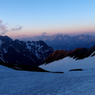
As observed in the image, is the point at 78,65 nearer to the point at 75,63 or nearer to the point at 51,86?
the point at 75,63

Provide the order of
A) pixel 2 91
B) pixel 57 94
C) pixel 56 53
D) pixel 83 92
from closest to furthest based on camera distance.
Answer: pixel 83 92 → pixel 57 94 → pixel 2 91 → pixel 56 53

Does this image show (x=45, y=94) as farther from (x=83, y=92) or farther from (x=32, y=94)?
(x=83, y=92)

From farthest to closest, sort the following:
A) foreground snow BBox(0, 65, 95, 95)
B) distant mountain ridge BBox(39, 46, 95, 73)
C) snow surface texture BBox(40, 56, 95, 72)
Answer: distant mountain ridge BBox(39, 46, 95, 73), snow surface texture BBox(40, 56, 95, 72), foreground snow BBox(0, 65, 95, 95)

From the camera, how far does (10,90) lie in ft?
43.2

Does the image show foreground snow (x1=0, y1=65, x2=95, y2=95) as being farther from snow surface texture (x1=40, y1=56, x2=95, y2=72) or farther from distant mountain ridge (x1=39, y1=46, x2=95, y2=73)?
snow surface texture (x1=40, y1=56, x2=95, y2=72)

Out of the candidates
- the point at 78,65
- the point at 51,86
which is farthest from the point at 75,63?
the point at 51,86

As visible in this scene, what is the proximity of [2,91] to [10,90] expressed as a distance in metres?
0.79

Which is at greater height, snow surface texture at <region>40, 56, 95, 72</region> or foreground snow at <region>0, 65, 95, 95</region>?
foreground snow at <region>0, 65, 95, 95</region>

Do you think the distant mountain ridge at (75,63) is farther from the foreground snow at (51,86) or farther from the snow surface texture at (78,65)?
the foreground snow at (51,86)

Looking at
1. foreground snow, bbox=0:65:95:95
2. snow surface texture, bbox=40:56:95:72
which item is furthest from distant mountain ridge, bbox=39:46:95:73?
foreground snow, bbox=0:65:95:95

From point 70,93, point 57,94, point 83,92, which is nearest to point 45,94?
point 57,94

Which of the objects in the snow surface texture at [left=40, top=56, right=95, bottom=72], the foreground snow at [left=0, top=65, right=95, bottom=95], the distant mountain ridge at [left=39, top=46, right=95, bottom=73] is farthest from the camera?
the distant mountain ridge at [left=39, top=46, right=95, bottom=73]

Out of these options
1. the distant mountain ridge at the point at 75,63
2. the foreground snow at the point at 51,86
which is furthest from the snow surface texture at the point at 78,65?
the foreground snow at the point at 51,86

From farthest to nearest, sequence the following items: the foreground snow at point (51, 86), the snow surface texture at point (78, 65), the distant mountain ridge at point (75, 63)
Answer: the distant mountain ridge at point (75, 63) → the snow surface texture at point (78, 65) → the foreground snow at point (51, 86)
